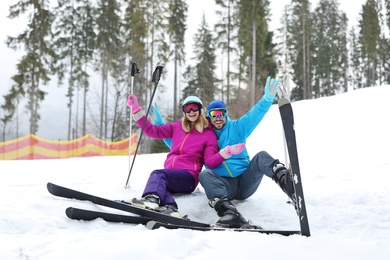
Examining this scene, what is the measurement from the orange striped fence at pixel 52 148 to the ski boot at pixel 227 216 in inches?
406

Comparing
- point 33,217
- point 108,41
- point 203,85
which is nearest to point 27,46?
point 108,41

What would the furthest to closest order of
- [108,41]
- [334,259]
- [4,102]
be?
1. [108,41]
2. [4,102]
3. [334,259]

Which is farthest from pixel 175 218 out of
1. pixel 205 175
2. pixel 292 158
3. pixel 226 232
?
pixel 292 158

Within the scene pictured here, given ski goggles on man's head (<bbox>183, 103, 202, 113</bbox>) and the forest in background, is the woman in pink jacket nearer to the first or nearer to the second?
ski goggles on man's head (<bbox>183, 103, 202, 113</bbox>)

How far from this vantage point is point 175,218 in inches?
117

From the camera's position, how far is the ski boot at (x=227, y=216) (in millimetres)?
3002

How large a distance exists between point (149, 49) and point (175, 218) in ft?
72.1

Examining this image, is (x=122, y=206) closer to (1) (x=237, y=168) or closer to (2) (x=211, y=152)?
(2) (x=211, y=152)

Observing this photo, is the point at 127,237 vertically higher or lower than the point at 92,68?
lower

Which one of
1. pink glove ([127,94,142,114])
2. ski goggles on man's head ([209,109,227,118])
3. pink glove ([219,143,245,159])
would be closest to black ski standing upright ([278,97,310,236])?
pink glove ([219,143,245,159])

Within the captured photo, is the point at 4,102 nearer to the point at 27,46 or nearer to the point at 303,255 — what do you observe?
the point at 27,46

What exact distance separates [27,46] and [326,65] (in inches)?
1190

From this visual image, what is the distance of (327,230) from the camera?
3.11 meters

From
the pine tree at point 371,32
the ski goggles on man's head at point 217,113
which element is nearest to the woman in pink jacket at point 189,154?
the ski goggles on man's head at point 217,113
